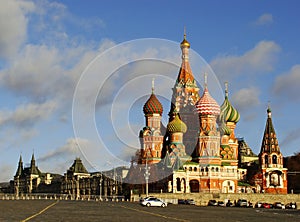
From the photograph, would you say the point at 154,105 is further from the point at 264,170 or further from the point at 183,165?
the point at 264,170

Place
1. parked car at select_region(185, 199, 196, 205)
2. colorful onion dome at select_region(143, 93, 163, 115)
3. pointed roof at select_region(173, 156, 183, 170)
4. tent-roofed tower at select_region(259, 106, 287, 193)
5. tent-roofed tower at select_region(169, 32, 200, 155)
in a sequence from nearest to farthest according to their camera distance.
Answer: parked car at select_region(185, 199, 196, 205) < pointed roof at select_region(173, 156, 183, 170) < tent-roofed tower at select_region(259, 106, 287, 193) < tent-roofed tower at select_region(169, 32, 200, 155) < colorful onion dome at select_region(143, 93, 163, 115)

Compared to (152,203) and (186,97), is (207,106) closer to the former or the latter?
(186,97)

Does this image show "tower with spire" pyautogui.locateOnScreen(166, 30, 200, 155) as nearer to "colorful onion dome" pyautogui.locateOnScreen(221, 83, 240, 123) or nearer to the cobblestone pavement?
"colorful onion dome" pyautogui.locateOnScreen(221, 83, 240, 123)

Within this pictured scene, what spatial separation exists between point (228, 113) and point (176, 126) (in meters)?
17.6

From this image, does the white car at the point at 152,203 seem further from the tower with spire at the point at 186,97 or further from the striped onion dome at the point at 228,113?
the striped onion dome at the point at 228,113

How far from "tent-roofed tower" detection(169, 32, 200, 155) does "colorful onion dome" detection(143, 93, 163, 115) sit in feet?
12.8

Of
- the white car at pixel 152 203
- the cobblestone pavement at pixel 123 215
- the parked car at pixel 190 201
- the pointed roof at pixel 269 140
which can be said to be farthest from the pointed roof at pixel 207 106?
A: the cobblestone pavement at pixel 123 215

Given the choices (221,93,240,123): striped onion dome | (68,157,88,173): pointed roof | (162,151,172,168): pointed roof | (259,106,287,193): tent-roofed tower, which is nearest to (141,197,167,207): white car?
(162,151,172,168): pointed roof

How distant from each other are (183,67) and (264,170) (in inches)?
1171

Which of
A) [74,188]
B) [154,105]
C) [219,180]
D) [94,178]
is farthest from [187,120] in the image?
[74,188]

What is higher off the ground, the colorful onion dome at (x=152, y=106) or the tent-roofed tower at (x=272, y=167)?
the colorful onion dome at (x=152, y=106)

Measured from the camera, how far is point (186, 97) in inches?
4646

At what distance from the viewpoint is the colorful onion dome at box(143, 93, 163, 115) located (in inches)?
4483

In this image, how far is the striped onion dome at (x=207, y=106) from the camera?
4277 inches
